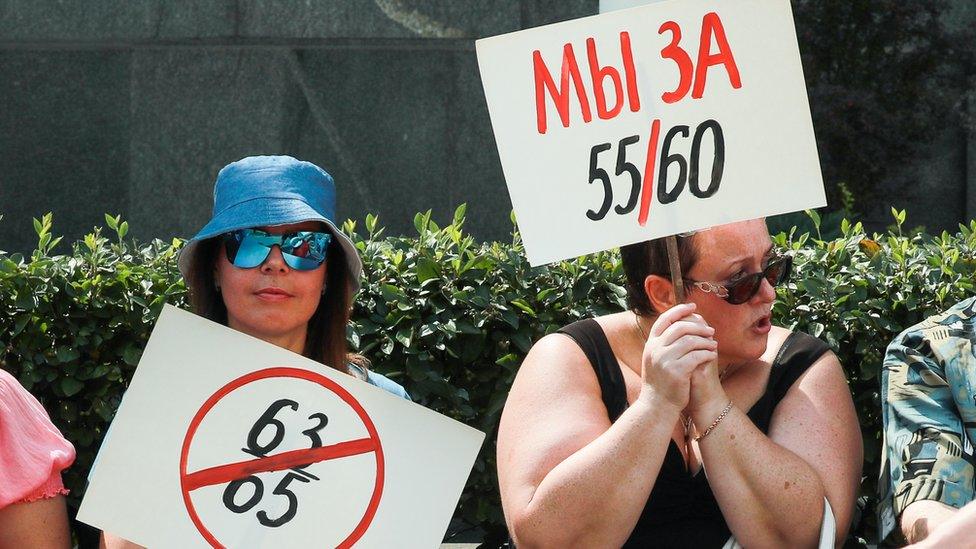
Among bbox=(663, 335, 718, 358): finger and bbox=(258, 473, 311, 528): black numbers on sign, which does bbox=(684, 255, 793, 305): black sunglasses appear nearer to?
bbox=(663, 335, 718, 358): finger

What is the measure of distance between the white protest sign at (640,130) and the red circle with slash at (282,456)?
0.54 meters

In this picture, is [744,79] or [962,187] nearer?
[744,79]

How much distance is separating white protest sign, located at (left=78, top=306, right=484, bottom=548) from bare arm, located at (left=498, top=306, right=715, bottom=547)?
0.57 ft

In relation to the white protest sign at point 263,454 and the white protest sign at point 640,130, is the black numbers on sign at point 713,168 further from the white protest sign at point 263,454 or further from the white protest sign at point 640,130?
the white protest sign at point 263,454

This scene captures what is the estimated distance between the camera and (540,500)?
294 centimetres

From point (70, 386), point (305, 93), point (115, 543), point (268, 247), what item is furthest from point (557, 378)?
point (305, 93)

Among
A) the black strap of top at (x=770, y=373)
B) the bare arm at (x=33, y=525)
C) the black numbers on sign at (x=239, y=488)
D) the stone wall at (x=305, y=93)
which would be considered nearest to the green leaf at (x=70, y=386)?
the bare arm at (x=33, y=525)

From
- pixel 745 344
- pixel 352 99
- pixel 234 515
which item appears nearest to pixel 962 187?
pixel 352 99

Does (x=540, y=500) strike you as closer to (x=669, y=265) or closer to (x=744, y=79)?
(x=669, y=265)

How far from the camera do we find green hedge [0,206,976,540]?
3943 mm

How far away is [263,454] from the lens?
114 inches

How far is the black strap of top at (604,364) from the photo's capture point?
320 centimetres

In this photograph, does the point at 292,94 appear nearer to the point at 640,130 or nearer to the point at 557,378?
the point at 557,378

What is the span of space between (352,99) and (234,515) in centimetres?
441
